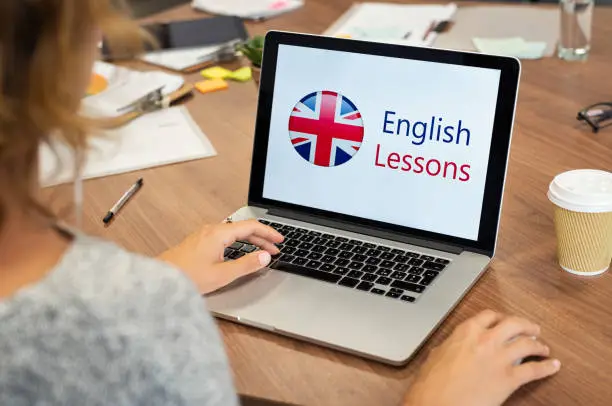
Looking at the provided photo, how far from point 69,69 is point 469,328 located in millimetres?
520

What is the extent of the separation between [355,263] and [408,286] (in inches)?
3.6

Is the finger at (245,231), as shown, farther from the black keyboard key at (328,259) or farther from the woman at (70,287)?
the woman at (70,287)

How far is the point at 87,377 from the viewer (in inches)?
23.6

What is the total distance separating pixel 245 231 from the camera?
1.10m

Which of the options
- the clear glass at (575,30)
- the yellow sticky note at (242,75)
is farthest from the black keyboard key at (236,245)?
the clear glass at (575,30)

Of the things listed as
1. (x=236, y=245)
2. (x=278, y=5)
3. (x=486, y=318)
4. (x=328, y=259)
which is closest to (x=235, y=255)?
(x=236, y=245)

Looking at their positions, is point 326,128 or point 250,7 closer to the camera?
point 326,128

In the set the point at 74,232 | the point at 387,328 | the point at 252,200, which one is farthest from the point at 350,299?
the point at 74,232

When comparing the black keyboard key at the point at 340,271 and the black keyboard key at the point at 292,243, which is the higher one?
the black keyboard key at the point at 340,271

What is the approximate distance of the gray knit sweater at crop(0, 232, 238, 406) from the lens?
23.0 inches

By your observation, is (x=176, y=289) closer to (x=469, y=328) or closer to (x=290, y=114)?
(x=469, y=328)

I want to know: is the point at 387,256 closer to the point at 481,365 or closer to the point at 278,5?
the point at 481,365

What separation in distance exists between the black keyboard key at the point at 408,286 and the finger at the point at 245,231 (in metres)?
0.18

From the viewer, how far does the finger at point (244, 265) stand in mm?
1043
